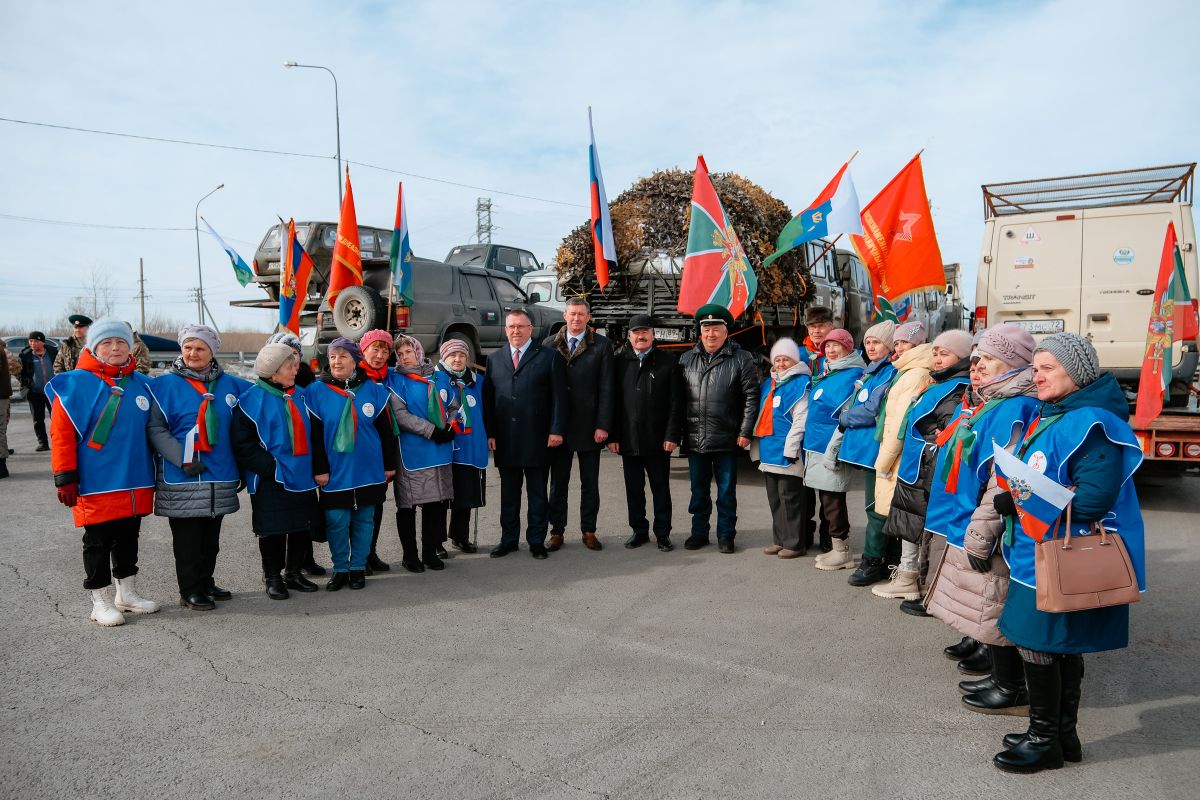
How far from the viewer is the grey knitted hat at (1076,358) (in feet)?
9.83

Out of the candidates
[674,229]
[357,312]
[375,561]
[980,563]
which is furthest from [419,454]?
[357,312]

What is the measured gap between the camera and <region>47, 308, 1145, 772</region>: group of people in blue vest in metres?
3.03

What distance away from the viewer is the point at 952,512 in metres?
3.69

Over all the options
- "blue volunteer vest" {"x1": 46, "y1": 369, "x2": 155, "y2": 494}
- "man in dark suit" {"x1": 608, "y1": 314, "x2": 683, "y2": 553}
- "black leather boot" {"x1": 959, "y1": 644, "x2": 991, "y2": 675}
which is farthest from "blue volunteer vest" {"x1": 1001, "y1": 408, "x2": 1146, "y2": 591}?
"blue volunteer vest" {"x1": 46, "y1": 369, "x2": 155, "y2": 494}

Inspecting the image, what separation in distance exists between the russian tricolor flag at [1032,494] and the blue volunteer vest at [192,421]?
169 inches

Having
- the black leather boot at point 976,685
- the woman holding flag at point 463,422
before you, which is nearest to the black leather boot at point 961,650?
the black leather boot at point 976,685

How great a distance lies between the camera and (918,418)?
14.8 feet

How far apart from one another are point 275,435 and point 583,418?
7.82 ft

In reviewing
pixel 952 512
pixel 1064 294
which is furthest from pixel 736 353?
pixel 1064 294

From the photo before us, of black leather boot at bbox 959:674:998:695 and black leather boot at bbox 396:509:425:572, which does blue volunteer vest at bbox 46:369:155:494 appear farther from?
black leather boot at bbox 959:674:998:695

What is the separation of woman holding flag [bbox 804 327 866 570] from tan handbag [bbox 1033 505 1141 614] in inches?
111

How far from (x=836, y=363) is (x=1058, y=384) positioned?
9.47 ft

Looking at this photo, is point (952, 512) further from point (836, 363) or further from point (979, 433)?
point (836, 363)

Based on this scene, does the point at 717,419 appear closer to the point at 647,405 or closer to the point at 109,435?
the point at 647,405
